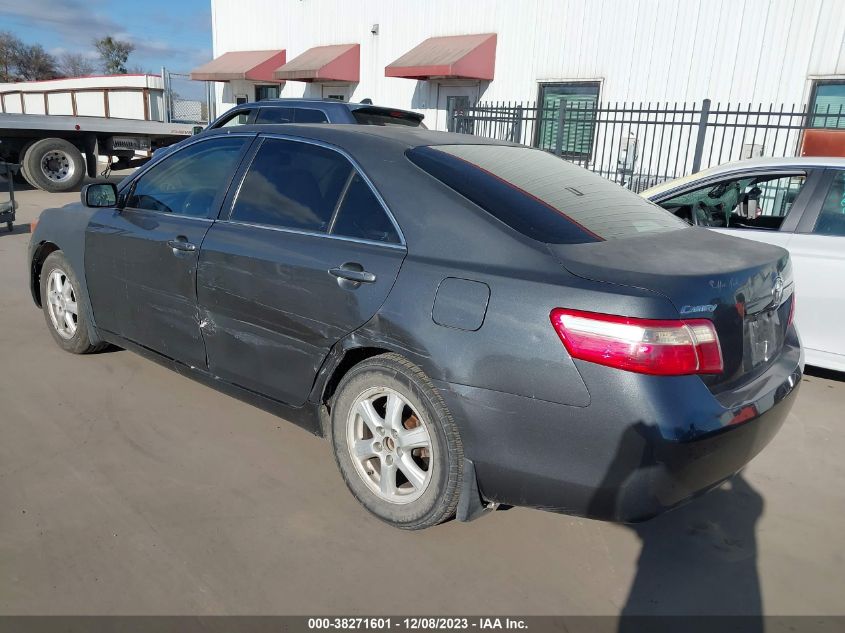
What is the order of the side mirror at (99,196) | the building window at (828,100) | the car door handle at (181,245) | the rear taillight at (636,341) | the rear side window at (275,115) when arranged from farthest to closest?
the building window at (828,100), the rear side window at (275,115), the side mirror at (99,196), the car door handle at (181,245), the rear taillight at (636,341)

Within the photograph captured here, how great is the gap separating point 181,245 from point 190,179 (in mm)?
498

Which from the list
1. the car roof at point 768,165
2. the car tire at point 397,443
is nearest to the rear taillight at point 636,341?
the car tire at point 397,443

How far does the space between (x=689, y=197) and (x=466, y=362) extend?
354 centimetres

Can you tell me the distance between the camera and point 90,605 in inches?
90.3

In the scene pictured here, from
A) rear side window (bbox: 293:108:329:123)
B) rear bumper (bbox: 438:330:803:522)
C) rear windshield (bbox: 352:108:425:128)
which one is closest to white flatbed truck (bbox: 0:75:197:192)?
rear side window (bbox: 293:108:329:123)

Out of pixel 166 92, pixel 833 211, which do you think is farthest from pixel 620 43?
pixel 166 92

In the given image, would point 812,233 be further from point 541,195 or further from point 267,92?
point 267,92

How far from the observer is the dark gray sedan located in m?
2.13

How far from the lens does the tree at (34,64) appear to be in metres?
62.6

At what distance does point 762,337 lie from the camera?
253 centimetres

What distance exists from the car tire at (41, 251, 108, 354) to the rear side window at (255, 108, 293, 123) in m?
4.32

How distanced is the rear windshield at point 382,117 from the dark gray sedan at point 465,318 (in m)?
4.21

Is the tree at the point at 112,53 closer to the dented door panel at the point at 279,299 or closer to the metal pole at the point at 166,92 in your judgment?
the metal pole at the point at 166,92

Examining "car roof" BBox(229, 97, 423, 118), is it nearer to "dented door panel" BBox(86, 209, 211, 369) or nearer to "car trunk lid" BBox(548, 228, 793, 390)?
"dented door panel" BBox(86, 209, 211, 369)
